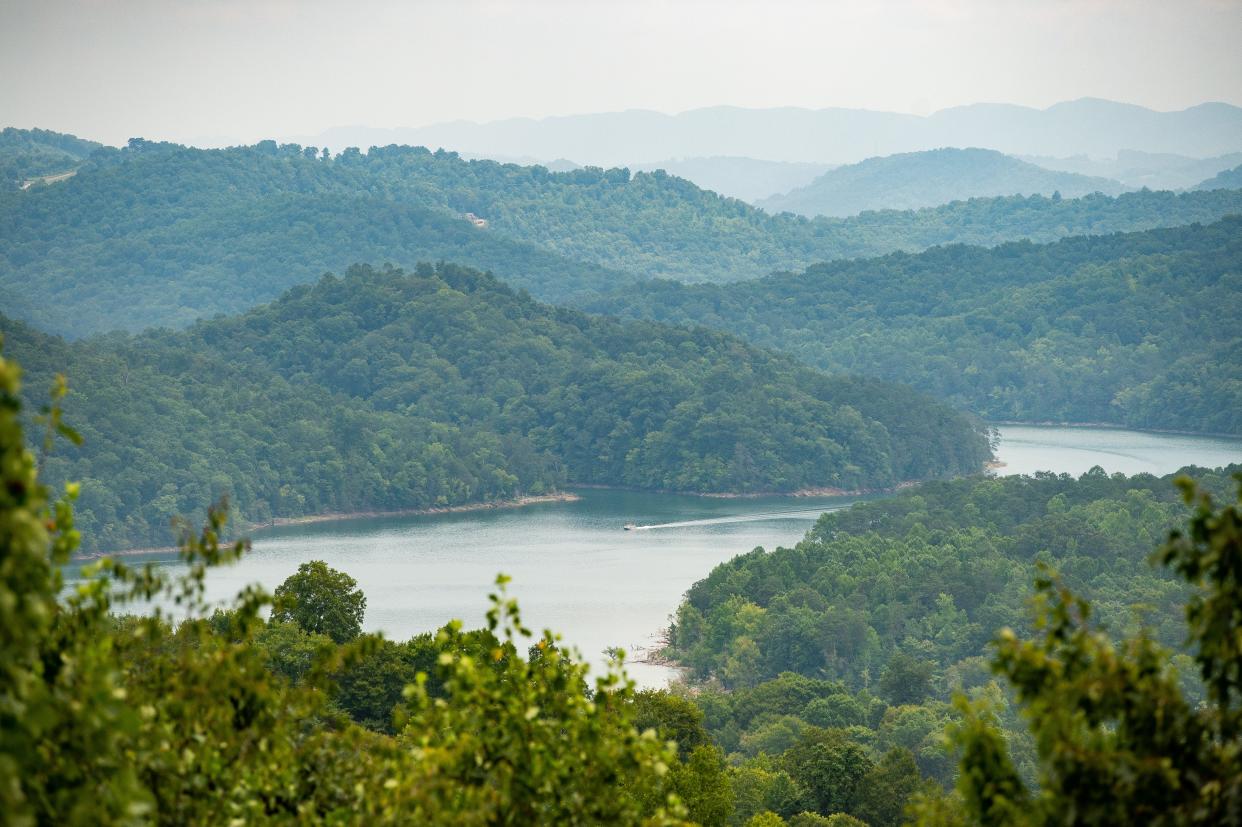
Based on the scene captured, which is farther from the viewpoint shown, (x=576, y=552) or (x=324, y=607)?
(x=576, y=552)

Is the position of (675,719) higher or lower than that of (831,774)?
higher

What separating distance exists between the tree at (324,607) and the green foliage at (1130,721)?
21.4 m

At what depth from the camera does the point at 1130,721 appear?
6293 mm

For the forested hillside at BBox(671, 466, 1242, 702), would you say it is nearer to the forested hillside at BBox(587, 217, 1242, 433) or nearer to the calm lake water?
the calm lake water

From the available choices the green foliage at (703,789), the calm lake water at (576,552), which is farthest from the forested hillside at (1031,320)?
the green foliage at (703,789)

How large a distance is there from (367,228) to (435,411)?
66.5m

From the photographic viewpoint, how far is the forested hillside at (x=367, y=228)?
472ft

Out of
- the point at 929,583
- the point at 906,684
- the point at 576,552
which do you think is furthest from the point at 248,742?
the point at 576,552

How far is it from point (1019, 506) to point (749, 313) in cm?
Result: 7243

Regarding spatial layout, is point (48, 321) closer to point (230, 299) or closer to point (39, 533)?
point (230, 299)

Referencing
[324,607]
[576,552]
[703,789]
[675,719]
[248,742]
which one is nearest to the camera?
[248,742]

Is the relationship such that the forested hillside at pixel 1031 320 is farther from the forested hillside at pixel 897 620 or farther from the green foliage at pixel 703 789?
the green foliage at pixel 703 789

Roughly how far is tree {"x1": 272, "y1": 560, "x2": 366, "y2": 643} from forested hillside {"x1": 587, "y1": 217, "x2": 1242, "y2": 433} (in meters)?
75.5

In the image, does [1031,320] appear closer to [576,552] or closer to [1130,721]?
[576,552]
